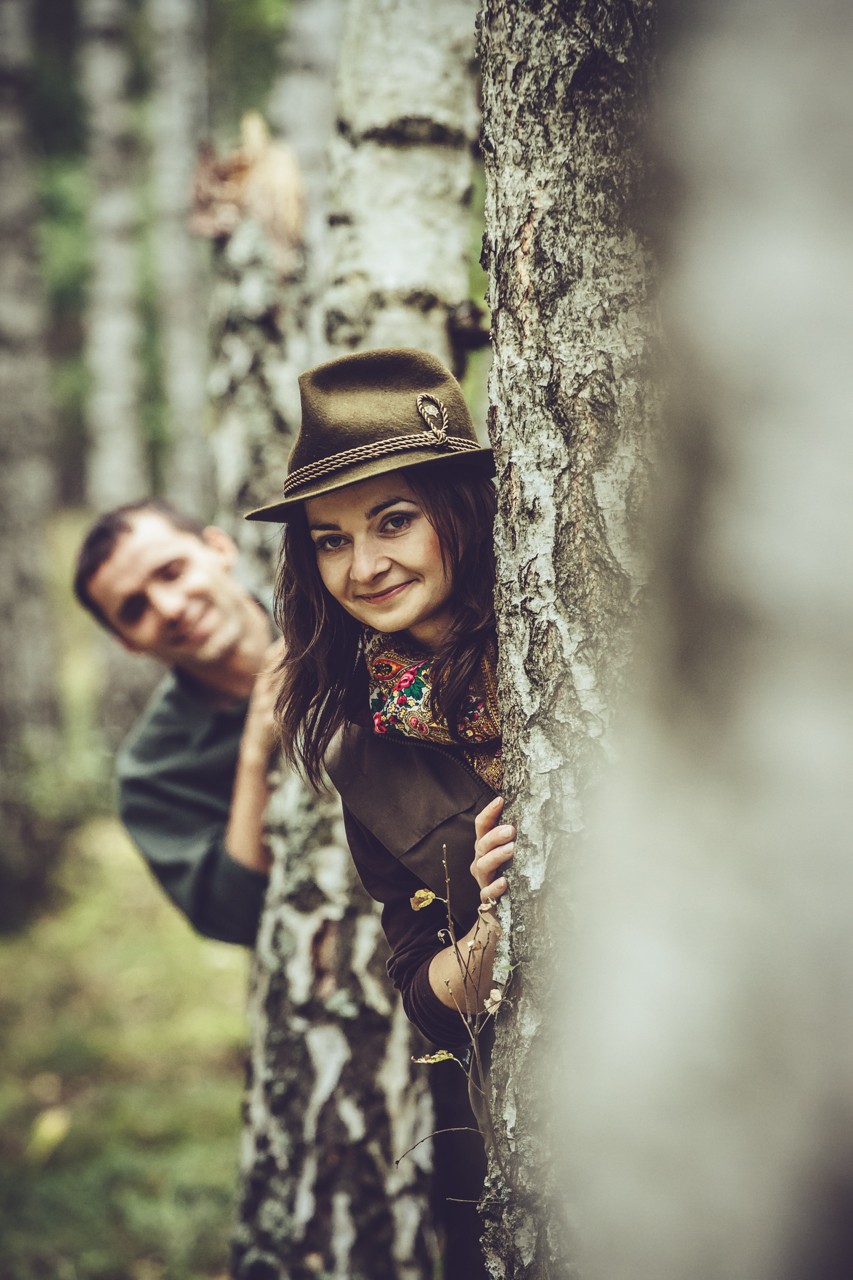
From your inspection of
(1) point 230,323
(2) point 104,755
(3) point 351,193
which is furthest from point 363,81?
(2) point 104,755

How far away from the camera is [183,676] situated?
11.0ft

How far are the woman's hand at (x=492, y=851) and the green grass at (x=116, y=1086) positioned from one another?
9.08 feet

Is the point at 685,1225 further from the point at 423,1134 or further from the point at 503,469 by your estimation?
the point at 423,1134

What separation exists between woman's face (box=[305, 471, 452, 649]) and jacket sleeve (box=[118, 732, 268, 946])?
1.39 meters

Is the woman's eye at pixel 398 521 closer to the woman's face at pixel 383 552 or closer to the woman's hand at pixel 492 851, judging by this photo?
the woman's face at pixel 383 552

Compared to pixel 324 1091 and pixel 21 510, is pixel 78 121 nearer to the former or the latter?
pixel 21 510

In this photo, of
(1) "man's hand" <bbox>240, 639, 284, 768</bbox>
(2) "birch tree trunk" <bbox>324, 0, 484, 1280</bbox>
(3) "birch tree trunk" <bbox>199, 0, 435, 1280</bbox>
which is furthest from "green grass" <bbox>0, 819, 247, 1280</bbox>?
(2) "birch tree trunk" <bbox>324, 0, 484, 1280</bbox>

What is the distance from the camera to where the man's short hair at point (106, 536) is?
10.7 ft

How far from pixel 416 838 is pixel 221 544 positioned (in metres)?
1.84

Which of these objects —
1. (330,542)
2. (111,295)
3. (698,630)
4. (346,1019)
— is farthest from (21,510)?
(698,630)

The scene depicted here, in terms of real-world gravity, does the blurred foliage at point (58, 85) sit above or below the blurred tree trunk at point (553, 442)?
above

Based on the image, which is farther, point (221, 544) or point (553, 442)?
point (221, 544)

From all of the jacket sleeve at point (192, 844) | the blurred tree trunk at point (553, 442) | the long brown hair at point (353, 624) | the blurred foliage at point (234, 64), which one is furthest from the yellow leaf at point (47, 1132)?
the blurred foliage at point (234, 64)

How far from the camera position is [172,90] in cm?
900
